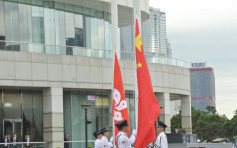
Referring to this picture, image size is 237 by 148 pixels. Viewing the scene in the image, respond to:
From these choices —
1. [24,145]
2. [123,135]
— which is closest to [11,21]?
[24,145]

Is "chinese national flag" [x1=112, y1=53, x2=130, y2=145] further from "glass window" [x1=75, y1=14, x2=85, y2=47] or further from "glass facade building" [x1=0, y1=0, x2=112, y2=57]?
"glass window" [x1=75, y1=14, x2=85, y2=47]

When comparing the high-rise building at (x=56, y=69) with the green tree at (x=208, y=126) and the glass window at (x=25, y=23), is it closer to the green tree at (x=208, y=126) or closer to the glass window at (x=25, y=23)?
the glass window at (x=25, y=23)

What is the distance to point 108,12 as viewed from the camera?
150 ft

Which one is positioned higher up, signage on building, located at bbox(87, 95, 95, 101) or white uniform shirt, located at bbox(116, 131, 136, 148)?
signage on building, located at bbox(87, 95, 95, 101)

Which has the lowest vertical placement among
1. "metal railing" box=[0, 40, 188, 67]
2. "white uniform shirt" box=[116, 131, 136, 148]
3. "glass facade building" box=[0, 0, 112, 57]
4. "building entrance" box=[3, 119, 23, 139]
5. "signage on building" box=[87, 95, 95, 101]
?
"white uniform shirt" box=[116, 131, 136, 148]

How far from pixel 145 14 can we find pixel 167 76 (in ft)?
Answer: 19.7

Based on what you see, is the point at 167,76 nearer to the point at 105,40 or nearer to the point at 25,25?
the point at 105,40

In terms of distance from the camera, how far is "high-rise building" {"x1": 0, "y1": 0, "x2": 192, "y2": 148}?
3775cm

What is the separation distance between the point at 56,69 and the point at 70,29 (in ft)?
15.6

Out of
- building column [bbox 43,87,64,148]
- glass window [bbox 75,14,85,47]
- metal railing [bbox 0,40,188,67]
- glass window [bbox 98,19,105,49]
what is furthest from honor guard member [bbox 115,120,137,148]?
glass window [bbox 98,19,105,49]

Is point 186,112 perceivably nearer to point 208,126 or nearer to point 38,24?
point 38,24

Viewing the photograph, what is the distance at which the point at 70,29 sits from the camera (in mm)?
42438

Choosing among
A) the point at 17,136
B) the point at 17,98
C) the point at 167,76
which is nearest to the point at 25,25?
the point at 17,98

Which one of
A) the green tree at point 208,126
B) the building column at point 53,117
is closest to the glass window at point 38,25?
the building column at point 53,117
